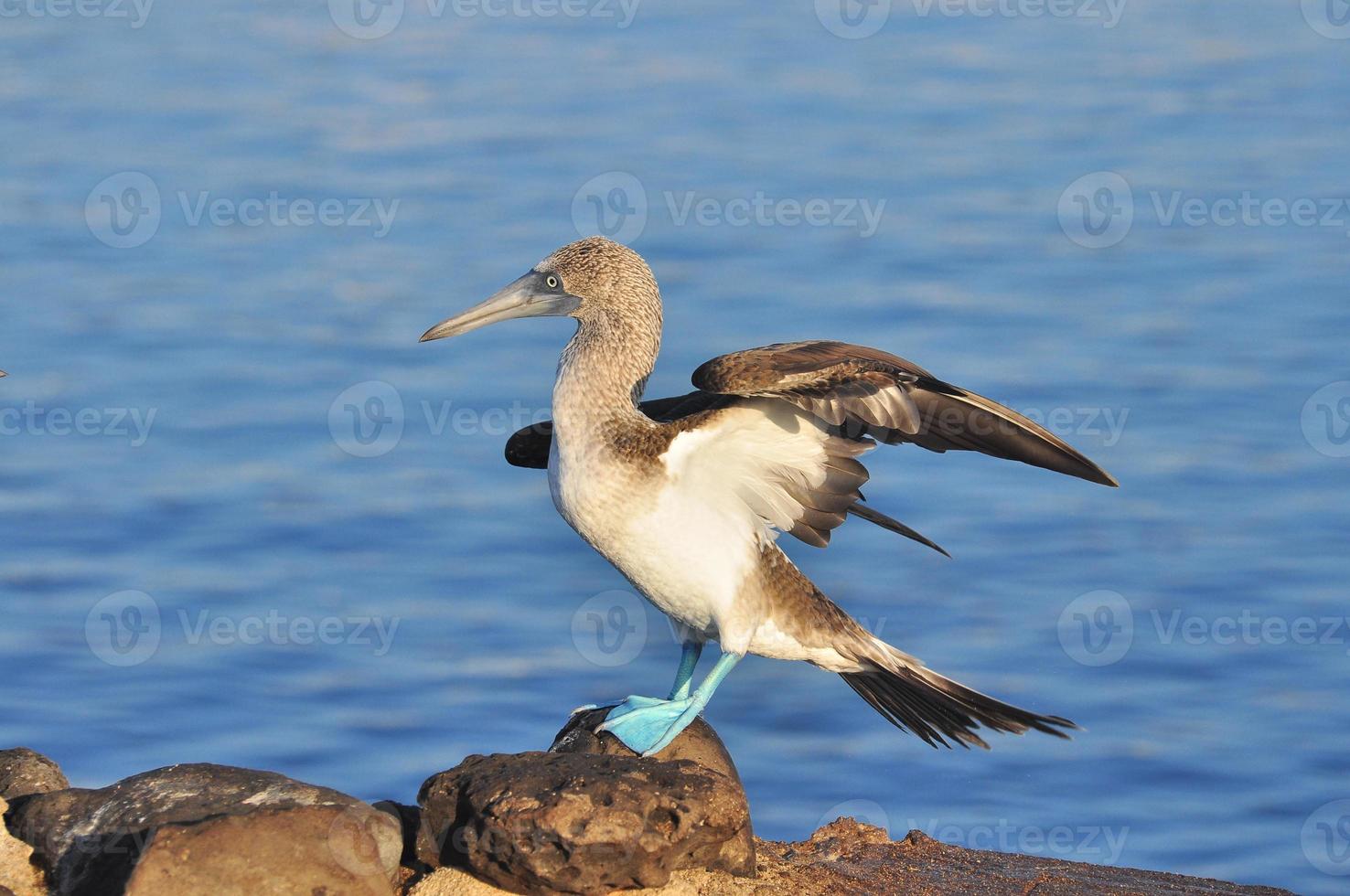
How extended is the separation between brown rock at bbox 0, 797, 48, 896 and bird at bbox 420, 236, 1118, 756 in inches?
69.8

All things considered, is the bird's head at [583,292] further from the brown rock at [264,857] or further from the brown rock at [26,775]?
the brown rock at [264,857]

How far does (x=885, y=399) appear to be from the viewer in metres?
5.50

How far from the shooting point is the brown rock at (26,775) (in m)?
5.21

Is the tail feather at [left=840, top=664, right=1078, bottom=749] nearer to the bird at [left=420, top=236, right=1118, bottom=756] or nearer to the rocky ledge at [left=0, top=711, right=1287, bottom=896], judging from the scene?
the bird at [left=420, top=236, right=1118, bottom=756]

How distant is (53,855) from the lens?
486 cm

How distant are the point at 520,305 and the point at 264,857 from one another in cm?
246

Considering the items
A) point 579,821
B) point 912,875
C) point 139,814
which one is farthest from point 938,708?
point 139,814

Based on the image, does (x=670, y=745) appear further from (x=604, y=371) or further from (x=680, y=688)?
(x=604, y=371)

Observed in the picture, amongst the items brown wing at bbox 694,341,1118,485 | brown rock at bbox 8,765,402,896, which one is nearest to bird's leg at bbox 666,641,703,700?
brown wing at bbox 694,341,1118,485

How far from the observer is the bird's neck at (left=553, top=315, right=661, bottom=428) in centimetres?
591

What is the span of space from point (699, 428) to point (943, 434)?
2.64 feet

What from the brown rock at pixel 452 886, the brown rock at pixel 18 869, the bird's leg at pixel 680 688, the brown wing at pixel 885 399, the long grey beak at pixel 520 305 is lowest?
the brown rock at pixel 18 869

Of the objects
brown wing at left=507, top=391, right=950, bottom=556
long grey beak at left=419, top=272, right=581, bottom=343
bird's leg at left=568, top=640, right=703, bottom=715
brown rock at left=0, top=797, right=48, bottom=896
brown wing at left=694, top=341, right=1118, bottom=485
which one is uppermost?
long grey beak at left=419, top=272, right=581, bottom=343

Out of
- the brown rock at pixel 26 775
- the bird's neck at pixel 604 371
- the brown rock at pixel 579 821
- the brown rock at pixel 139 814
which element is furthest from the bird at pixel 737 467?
the brown rock at pixel 26 775
